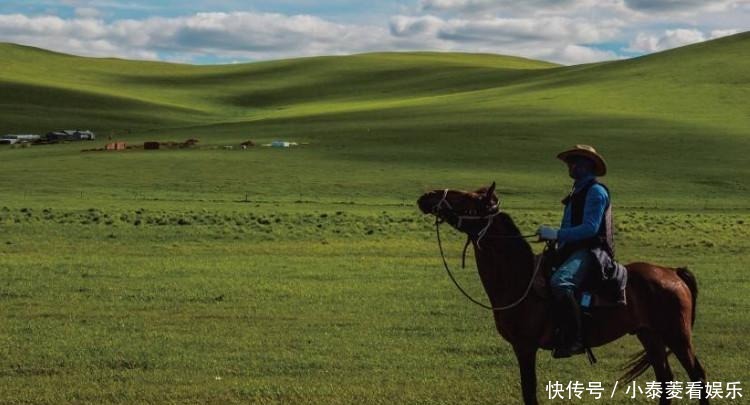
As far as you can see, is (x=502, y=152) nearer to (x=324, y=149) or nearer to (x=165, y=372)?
(x=324, y=149)

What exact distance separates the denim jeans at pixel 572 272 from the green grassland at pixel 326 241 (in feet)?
6.01

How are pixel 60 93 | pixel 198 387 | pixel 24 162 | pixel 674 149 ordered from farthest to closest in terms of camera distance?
pixel 60 93 → pixel 674 149 → pixel 24 162 → pixel 198 387

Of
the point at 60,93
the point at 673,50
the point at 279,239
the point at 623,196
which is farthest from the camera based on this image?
the point at 673,50

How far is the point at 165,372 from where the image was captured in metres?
11.1

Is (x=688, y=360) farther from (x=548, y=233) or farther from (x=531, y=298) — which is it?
(x=548, y=233)

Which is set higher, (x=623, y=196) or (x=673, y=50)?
(x=673, y=50)

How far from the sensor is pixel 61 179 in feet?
165

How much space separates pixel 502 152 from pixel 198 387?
180ft

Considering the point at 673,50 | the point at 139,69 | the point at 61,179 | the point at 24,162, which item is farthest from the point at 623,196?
the point at 139,69

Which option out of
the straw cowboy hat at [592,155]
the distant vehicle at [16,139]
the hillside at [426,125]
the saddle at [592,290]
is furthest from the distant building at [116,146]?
the straw cowboy hat at [592,155]

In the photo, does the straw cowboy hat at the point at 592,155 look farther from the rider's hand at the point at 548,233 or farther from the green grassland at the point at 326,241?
the green grassland at the point at 326,241

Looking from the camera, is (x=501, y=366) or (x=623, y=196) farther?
(x=623, y=196)

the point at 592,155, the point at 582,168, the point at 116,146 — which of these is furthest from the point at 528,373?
the point at 116,146

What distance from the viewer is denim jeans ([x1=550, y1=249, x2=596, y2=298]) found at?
8898 mm
